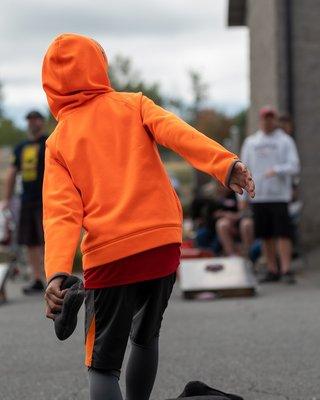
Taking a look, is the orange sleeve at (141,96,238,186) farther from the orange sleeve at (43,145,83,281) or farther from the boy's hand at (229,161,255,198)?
the orange sleeve at (43,145,83,281)

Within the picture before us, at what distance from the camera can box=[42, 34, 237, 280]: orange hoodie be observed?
3828 mm

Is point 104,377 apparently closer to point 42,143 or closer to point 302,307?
point 302,307

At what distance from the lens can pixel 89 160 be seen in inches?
154

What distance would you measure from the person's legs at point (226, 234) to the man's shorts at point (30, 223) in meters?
2.78

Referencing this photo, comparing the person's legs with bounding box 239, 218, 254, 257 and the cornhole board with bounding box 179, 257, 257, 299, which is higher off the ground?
the cornhole board with bounding box 179, 257, 257, 299

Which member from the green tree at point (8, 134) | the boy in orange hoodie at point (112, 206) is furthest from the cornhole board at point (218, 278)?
the green tree at point (8, 134)

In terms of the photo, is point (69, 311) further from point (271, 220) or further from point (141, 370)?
point (271, 220)

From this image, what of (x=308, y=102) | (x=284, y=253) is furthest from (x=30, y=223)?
(x=308, y=102)

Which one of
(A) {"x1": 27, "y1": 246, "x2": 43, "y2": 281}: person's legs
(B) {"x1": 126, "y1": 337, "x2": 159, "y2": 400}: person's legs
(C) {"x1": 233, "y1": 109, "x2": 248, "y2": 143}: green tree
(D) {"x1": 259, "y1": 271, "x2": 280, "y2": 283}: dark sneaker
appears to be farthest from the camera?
(C) {"x1": 233, "y1": 109, "x2": 248, "y2": 143}: green tree

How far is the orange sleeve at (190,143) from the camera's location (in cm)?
366

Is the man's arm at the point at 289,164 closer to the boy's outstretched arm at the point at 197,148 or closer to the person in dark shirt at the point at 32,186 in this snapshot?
the person in dark shirt at the point at 32,186

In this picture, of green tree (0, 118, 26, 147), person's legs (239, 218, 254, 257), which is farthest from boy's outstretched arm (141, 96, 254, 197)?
green tree (0, 118, 26, 147)

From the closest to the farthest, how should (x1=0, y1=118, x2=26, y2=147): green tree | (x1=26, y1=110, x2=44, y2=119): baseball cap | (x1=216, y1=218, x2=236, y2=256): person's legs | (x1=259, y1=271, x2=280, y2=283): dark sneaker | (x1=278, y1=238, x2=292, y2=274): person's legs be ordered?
(x1=26, y1=110, x2=44, y2=119): baseball cap, (x1=278, y1=238, x2=292, y2=274): person's legs, (x1=259, y1=271, x2=280, y2=283): dark sneaker, (x1=216, y1=218, x2=236, y2=256): person's legs, (x1=0, y1=118, x2=26, y2=147): green tree

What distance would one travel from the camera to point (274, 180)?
34.6ft
